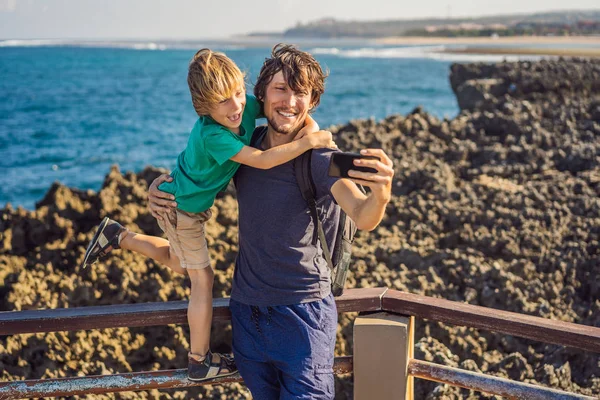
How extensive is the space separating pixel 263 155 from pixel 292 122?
0.58 ft

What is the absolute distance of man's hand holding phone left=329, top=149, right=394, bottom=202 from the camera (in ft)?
7.43

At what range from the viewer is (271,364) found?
8.84 ft

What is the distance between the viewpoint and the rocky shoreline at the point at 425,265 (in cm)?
510

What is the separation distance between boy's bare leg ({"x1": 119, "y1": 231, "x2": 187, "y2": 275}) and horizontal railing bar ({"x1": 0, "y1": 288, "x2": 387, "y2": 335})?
1.23 ft

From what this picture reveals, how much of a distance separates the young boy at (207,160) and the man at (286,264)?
0.23 ft

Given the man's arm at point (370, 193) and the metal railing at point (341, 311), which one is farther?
the metal railing at point (341, 311)

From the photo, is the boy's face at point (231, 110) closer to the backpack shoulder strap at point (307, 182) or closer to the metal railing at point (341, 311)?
the backpack shoulder strap at point (307, 182)

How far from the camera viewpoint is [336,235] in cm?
266

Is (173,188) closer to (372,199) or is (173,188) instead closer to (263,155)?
(263,155)

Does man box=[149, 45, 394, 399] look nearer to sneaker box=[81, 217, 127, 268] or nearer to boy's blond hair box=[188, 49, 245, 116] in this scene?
boy's blond hair box=[188, 49, 245, 116]

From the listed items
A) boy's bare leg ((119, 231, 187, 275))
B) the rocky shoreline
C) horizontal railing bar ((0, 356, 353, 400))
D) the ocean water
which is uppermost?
boy's bare leg ((119, 231, 187, 275))

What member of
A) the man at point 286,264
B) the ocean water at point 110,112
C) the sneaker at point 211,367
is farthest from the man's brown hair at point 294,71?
the sneaker at point 211,367

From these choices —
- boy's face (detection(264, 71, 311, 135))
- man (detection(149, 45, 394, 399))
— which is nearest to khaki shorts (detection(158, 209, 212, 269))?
man (detection(149, 45, 394, 399))

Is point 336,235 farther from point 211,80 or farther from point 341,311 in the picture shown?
point 211,80
